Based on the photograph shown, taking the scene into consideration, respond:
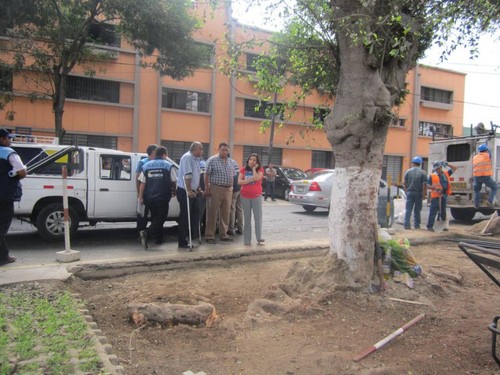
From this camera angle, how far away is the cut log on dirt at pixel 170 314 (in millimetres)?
3980

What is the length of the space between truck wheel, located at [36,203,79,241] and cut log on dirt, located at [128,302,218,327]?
402 centimetres

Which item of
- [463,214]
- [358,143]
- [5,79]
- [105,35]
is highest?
[105,35]

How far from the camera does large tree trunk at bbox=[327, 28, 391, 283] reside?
4.78 meters

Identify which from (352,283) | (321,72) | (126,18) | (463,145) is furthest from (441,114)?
(352,283)

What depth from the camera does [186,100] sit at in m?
24.2

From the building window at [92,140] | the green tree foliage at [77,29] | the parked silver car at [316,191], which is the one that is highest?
the green tree foliage at [77,29]

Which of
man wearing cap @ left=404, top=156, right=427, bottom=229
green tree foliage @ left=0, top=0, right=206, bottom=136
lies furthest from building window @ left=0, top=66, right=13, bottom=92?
man wearing cap @ left=404, top=156, right=427, bottom=229

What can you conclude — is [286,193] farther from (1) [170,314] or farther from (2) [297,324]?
(1) [170,314]

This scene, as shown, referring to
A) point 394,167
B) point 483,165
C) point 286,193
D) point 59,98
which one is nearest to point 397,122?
point 483,165

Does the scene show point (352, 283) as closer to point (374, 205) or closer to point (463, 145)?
point (374, 205)

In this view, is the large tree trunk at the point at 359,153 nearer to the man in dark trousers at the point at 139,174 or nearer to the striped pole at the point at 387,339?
the striped pole at the point at 387,339

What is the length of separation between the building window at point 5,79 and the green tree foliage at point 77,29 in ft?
1.19

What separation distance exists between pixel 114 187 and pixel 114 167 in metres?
0.37

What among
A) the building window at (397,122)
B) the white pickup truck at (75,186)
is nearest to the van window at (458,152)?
the building window at (397,122)
